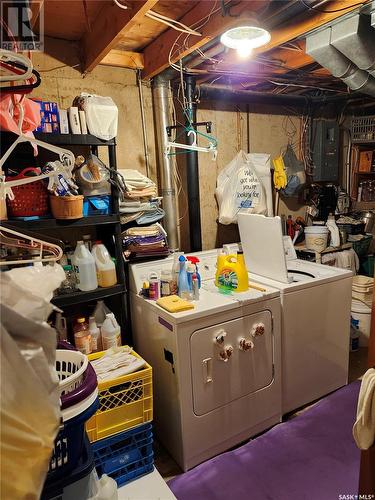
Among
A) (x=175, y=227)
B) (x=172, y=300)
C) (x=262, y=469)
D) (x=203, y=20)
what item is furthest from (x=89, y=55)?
(x=262, y=469)

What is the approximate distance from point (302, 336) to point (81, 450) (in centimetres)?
162

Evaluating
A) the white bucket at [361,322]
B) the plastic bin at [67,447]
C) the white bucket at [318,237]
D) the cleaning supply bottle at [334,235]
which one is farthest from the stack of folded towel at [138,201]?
the white bucket at [361,322]

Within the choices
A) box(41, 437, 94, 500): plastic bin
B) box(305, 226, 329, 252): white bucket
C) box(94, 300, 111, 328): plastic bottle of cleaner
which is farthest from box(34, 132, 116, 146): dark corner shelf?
box(305, 226, 329, 252): white bucket

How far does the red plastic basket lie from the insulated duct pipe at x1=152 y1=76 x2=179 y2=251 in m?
1.05

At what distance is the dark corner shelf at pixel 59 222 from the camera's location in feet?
6.11

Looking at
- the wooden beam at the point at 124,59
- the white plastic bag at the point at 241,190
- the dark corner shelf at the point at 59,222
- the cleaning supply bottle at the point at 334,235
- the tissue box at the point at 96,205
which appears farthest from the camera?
the cleaning supply bottle at the point at 334,235

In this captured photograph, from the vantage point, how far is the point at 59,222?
1966 mm

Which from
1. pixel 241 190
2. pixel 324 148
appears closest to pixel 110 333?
pixel 241 190

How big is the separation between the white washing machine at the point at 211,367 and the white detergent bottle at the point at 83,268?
0.32 meters

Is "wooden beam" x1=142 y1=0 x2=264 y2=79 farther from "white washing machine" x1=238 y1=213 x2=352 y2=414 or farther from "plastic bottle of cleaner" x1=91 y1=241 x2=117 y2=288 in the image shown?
"plastic bottle of cleaner" x1=91 y1=241 x2=117 y2=288

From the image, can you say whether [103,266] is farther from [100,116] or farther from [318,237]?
[318,237]

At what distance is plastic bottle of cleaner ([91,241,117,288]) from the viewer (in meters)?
2.20

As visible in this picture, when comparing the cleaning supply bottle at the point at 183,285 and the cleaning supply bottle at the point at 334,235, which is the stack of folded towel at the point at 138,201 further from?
the cleaning supply bottle at the point at 334,235

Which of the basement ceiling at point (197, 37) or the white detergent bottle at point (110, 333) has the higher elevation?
the basement ceiling at point (197, 37)
